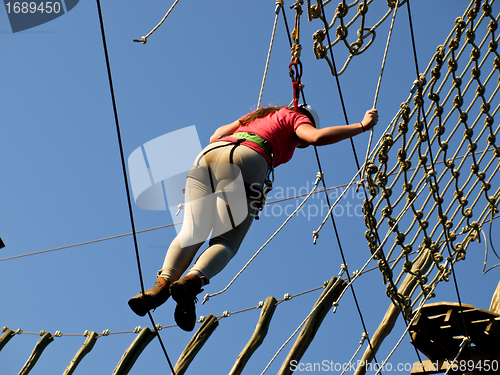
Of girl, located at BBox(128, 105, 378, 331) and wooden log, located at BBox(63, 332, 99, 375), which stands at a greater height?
girl, located at BBox(128, 105, 378, 331)

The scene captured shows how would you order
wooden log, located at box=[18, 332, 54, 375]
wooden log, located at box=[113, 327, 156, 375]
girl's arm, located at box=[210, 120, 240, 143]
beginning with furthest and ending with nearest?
1. wooden log, located at box=[18, 332, 54, 375]
2. wooden log, located at box=[113, 327, 156, 375]
3. girl's arm, located at box=[210, 120, 240, 143]

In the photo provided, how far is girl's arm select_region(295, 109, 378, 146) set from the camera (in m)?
2.43

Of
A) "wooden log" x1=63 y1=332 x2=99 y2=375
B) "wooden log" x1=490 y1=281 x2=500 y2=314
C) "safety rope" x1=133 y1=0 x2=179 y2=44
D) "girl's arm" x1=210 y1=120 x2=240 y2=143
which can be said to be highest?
"safety rope" x1=133 y1=0 x2=179 y2=44

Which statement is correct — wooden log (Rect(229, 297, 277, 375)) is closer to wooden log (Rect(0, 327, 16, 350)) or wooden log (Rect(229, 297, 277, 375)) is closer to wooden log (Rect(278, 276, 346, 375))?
wooden log (Rect(278, 276, 346, 375))

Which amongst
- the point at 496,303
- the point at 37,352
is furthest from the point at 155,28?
the point at 37,352

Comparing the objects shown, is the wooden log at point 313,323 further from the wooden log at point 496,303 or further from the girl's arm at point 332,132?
the girl's arm at point 332,132

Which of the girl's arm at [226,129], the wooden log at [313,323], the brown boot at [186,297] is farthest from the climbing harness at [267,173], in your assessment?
the wooden log at [313,323]

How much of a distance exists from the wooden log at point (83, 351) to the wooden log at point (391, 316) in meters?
2.12

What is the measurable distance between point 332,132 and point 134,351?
2.27 m

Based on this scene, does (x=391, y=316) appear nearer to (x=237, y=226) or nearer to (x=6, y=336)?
(x=237, y=226)

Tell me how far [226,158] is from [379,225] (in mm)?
1118

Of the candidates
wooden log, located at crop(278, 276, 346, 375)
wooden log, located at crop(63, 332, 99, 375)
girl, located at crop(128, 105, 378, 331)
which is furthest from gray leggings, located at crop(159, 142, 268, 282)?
wooden log, located at crop(63, 332, 99, 375)

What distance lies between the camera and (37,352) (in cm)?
491

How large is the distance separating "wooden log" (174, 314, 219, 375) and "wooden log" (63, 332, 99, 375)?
1.17 meters
